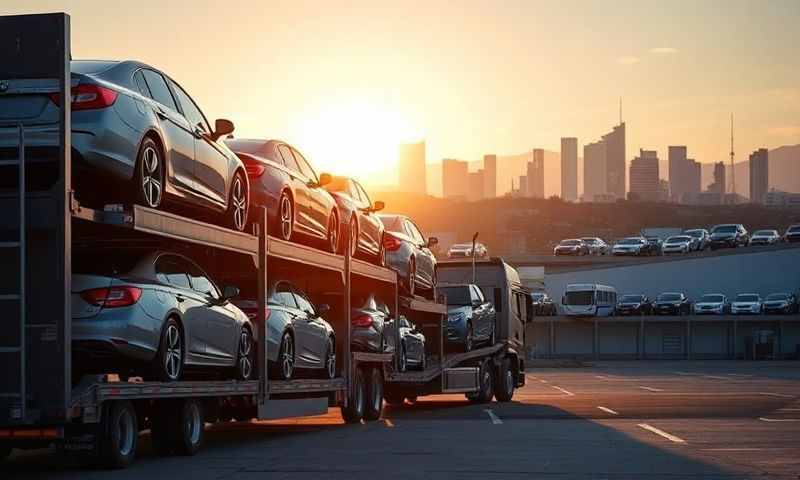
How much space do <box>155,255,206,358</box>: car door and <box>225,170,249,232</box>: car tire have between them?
1.31 meters

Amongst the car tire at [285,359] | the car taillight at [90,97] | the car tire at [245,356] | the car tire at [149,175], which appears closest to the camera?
the car taillight at [90,97]

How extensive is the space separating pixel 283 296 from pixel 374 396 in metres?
4.96

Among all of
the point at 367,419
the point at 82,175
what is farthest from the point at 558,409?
the point at 82,175

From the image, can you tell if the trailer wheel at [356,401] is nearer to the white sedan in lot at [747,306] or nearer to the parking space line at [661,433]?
the parking space line at [661,433]

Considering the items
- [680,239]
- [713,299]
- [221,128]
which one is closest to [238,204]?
[221,128]

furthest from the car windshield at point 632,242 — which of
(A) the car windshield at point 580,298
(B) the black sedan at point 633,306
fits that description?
(A) the car windshield at point 580,298

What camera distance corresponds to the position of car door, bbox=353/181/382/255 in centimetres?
2181

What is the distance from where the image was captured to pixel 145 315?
12828mm

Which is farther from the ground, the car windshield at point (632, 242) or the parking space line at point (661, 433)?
the car windshield at point (632, 242)

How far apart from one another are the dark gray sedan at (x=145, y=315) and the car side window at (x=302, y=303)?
3.39 meters

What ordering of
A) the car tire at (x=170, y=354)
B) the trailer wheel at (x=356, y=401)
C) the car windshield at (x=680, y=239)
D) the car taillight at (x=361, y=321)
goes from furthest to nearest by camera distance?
the car windshield at (x=680, y=239)
the car taillight at (x=361, y=321)
the trailer wheel at (x=356, y=401)
the car tire at (x=170, y=354)

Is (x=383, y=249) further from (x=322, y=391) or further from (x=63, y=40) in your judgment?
(x=63, y=40)

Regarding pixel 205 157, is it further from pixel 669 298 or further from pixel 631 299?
pixel 669 298

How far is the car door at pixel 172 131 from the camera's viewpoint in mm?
13391
